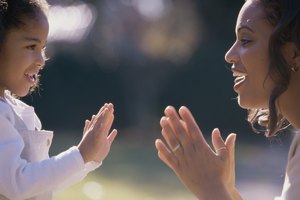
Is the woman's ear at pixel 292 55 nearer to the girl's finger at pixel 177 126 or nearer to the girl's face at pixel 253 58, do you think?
the girl's face at pixel 253 58

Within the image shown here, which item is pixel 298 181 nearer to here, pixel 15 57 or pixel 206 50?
pixel 15 57

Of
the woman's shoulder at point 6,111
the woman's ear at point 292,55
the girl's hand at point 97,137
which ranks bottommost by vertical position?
the girl's hand at point 97,137

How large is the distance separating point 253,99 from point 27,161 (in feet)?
2.87

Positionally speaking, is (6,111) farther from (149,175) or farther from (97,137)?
(149,175)

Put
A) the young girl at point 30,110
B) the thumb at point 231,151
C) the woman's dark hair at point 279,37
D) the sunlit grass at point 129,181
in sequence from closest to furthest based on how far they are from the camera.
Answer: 1. the woman's dark hair at point 279,37
2. the thumb at point 231,151
3. the young girl at point 30,110
4. the sunlit grass at point 129,181

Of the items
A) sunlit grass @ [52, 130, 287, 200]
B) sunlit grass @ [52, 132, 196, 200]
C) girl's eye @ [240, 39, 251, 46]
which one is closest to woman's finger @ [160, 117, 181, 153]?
girl's eye @ [240, 39, 251, 46]

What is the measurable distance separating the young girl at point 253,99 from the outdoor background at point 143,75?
7768mm

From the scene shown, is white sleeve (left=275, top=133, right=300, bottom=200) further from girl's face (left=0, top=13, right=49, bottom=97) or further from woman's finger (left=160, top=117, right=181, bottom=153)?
girl's face (left=0, top=13, right=49, bottom=97)

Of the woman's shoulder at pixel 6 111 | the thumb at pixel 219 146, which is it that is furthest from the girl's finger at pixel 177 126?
the woman's shoulder at pixel 6 111

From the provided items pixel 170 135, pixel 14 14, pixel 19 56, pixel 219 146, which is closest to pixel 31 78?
pixel 19 56

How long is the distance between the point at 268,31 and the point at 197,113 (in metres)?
10.4

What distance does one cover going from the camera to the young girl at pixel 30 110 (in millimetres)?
2930

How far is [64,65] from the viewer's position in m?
13.9

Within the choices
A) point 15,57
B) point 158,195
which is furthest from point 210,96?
point 15,57
